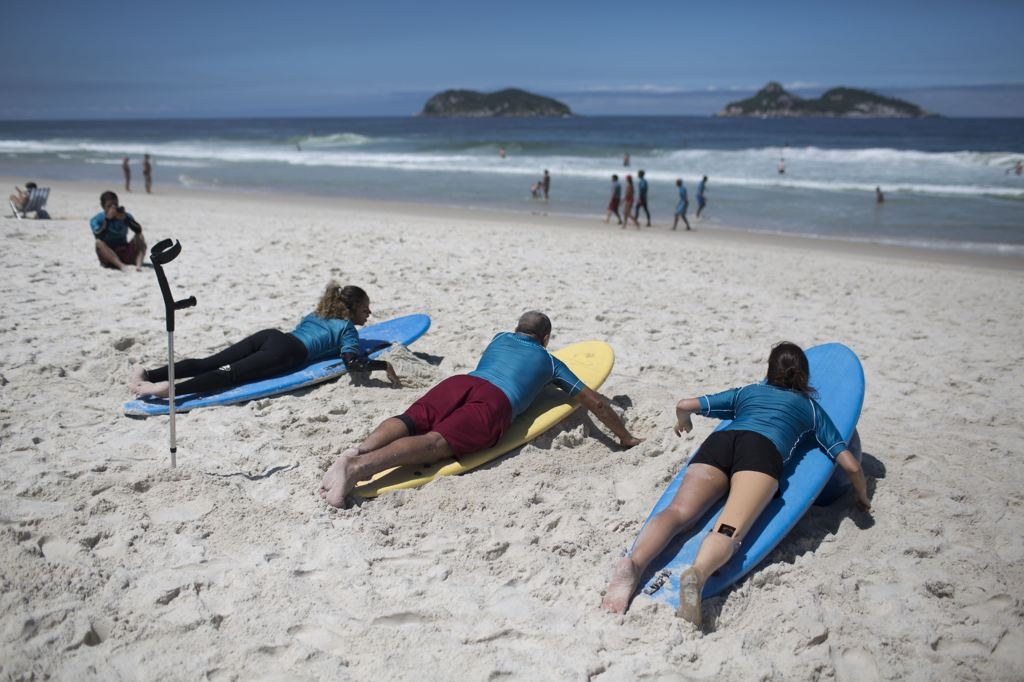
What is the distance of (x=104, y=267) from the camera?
27.3 feet

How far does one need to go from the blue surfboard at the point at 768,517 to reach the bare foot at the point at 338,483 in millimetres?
1524

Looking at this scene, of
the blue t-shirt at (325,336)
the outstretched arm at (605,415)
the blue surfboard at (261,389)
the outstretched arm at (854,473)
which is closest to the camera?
the outstretched arm at (854,473)

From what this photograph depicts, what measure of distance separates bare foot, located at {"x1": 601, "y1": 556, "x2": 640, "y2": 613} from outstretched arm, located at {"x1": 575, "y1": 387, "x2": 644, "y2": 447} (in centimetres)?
139

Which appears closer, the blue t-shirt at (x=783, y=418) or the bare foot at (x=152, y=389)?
the blue t-shirt at (x=783, y=418)

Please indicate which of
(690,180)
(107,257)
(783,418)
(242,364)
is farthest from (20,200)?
(690,180)

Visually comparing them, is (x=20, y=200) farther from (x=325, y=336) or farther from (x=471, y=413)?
(x=471, y=413)

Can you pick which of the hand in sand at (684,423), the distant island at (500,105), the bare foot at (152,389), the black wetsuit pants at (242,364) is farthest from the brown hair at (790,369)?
the distant island at (500,105)

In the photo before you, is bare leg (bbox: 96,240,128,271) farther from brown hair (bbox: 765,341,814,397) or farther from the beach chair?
brown hair (bbox: 765,341,814,397)

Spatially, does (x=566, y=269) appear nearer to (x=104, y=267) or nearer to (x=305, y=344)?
(x=305, y=344)

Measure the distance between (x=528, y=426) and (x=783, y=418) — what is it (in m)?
1.48

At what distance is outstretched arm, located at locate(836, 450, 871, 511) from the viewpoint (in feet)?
11.7

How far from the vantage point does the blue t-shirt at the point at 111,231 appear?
8.38 metres

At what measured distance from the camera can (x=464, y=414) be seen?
403 centimetres

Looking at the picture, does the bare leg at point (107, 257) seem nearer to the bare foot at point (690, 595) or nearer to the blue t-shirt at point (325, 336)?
the blue t-shirt at point (325, 336)
